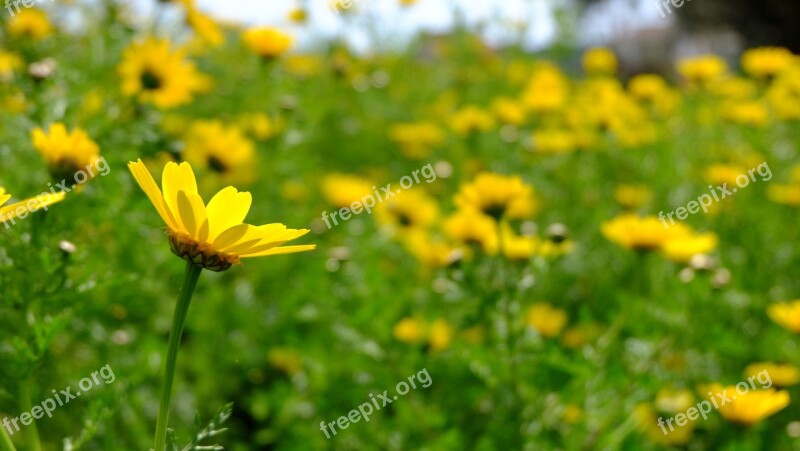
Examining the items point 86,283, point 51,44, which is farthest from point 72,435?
point 51,44

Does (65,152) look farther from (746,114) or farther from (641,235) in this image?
(746,114)

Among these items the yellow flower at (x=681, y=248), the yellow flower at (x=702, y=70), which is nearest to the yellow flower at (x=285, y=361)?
the yellow flower at (x=681, y=248)

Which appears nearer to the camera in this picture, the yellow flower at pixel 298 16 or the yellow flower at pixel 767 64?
the yellow flower at pixel 767 64

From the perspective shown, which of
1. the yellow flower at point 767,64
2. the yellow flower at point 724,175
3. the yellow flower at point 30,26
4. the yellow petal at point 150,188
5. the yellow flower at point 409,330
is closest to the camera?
the yellow petal at point 150,188

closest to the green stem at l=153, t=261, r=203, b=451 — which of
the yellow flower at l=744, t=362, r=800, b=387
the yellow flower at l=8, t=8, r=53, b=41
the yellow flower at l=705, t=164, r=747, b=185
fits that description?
the yellow flower at l=8, t=8, r=53, b=41

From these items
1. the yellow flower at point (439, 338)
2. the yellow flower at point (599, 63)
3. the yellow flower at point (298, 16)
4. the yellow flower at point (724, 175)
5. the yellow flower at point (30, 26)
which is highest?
the yellow flower at point (30, 26)

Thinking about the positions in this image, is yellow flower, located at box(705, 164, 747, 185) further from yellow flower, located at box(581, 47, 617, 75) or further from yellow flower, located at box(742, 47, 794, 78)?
yellow flower, located at box(581, 47, 617, 75)

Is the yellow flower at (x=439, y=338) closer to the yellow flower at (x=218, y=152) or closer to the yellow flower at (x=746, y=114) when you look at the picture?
the yellow flower at (x=218, y=152)

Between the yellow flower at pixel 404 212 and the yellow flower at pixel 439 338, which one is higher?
the yellow flower at pixel 439 338
